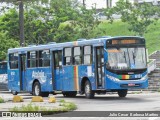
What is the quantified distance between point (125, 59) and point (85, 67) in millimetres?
2405

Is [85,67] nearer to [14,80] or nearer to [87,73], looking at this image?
[87,73]

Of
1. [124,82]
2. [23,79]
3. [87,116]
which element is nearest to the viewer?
[87,116]

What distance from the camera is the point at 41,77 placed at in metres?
32.6

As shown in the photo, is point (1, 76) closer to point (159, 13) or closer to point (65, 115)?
point (65, 115)

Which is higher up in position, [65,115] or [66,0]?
[66,0]

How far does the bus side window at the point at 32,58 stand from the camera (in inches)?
1298

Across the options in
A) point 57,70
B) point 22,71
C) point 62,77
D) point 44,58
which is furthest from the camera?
point 22,71

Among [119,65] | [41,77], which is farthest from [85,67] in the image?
[41,77]

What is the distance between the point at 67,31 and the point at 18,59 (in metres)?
23.4

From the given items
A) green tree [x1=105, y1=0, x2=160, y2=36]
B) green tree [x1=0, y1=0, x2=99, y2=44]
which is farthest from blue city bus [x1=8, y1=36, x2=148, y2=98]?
green tree [x1=105, y1=0, x2=160, y2=36]

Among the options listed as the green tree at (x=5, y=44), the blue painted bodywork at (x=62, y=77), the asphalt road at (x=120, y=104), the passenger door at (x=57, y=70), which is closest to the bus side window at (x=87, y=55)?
the blue painted bodywork at (x=62, y=77)

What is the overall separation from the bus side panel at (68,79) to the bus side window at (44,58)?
181cm

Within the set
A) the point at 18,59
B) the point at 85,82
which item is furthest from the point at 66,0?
the point at 85,82

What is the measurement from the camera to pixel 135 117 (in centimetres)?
1689
